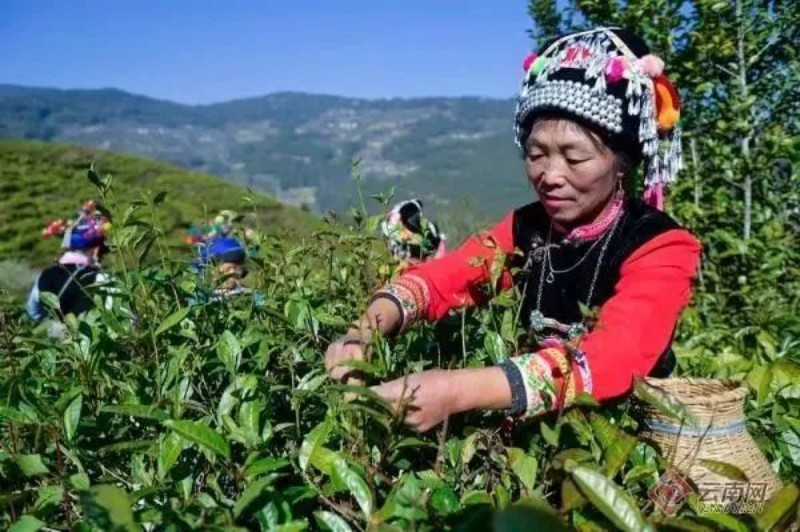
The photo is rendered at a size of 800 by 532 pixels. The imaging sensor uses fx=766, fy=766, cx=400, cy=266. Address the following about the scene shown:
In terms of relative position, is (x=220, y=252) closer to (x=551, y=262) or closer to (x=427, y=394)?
(x=551, y=262)

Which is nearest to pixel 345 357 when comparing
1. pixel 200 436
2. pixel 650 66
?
pixel 200 436

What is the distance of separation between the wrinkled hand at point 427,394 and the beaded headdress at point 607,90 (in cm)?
93

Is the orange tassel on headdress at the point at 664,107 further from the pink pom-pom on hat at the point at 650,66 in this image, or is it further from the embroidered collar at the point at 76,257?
the embroidered collar at the point at 76,257

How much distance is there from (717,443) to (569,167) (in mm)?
820

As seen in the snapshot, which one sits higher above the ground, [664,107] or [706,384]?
[664,107]

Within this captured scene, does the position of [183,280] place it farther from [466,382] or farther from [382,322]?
[466,382]

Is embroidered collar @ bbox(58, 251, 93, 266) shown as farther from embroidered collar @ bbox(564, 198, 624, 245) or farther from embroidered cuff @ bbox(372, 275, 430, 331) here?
embroidered collar @ bbox(564, 198, 624, 245)

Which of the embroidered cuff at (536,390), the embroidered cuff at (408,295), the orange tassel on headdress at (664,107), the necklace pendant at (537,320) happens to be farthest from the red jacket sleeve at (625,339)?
the embroidered cuff at (408,295)

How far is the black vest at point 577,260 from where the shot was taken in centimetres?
195

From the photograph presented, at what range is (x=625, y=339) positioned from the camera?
1.55m

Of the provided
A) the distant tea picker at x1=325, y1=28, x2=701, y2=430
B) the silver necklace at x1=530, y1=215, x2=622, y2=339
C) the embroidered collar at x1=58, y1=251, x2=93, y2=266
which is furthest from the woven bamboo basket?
the embroidered collar at x1=58, y1=251, x2=93, y2=266

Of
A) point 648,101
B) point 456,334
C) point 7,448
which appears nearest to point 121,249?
point 7,448

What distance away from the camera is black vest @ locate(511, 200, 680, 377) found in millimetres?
1946

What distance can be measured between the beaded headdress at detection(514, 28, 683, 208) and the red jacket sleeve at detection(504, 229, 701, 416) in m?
0.31
